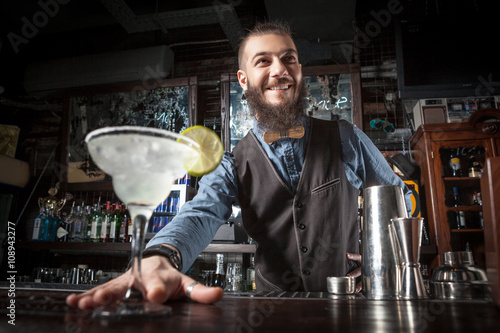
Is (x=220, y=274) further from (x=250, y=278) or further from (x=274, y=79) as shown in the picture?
(x=274, y=79)

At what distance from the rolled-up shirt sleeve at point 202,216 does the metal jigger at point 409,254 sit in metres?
0.53

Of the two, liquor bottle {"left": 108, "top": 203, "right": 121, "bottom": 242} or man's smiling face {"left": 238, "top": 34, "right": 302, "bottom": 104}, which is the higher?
man's smiling face {"left": 238, "top": 34, "right": 302, "bottom": 104}

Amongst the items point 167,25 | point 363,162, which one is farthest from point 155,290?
point 167,25

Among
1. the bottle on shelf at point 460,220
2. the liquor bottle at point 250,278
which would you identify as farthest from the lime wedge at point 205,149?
the bottle on shelf at point 460,220

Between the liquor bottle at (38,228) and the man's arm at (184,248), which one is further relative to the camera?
the liquor bottle at (38,228)

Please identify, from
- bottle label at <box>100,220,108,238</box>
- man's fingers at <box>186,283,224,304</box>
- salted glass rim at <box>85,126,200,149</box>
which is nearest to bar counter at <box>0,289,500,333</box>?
man's fingers at <box>186,283,224,304</box>

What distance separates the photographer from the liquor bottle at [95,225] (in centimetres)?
361

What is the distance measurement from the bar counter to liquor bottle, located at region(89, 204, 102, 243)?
10.5 feet

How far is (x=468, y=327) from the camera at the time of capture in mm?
444

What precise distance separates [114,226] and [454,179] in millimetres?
3192

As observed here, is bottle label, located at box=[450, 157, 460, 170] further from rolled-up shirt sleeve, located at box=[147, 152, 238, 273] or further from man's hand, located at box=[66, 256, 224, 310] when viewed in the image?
man's hand, located at box=[66, 256, 224, 310]

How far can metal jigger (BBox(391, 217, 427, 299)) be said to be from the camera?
2.62ft

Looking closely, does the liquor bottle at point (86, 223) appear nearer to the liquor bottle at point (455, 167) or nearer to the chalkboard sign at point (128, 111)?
the chalkboard sign at point (128, 111)

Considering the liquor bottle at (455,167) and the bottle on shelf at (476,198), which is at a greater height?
the liquor bottle at (455,167)
